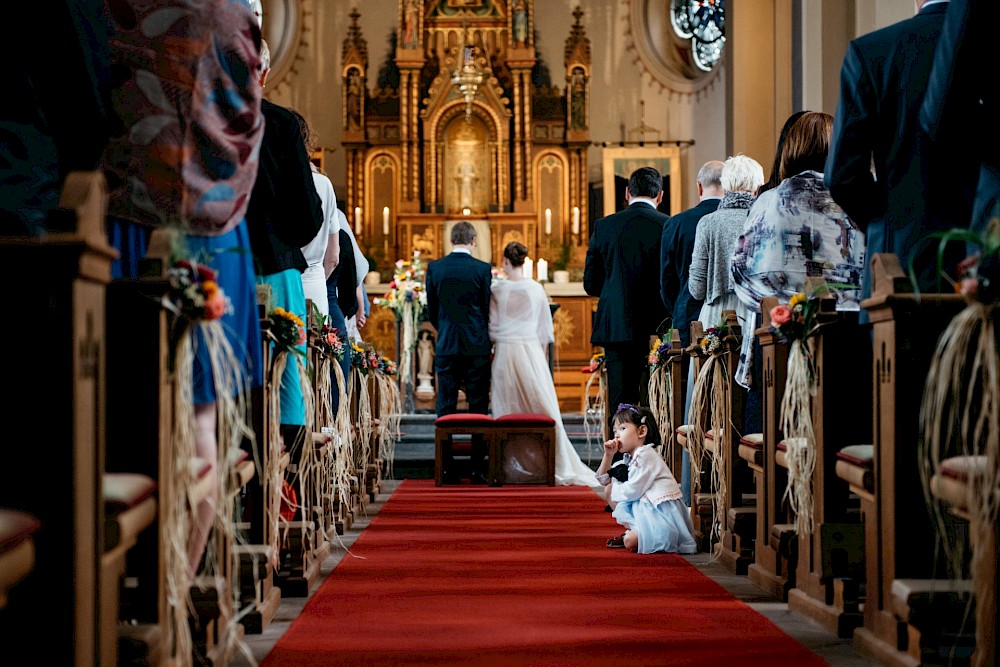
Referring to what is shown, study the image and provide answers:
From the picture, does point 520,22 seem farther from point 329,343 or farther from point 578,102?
point 329,343

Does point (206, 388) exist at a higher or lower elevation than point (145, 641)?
higher

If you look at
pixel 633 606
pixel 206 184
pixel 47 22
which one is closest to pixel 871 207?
pixel 633 606

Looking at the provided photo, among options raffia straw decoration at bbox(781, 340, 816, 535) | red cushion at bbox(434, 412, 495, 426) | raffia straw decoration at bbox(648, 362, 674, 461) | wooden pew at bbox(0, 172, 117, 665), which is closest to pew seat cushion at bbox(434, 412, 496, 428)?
red cushion at bbox(434, 412, 495, 426)

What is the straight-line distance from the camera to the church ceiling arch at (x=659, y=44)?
14.7 m

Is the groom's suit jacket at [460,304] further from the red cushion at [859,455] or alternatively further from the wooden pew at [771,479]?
the red cushion at [859,455]

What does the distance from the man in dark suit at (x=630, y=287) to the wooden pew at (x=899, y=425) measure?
3.92m

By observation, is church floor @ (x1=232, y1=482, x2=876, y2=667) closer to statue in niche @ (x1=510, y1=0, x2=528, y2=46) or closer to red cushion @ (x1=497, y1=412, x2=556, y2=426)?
red cushion @ (x1=497, y1=412, x2=556, y2=426)

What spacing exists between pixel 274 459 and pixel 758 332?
1.42 metres

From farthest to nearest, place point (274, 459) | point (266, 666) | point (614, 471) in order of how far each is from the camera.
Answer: point (614, 471)
point (274, 459)
point (266, 666)

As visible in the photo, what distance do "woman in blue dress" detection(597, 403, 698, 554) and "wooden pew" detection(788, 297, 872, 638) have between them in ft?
4.45

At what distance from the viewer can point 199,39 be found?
2.46 m

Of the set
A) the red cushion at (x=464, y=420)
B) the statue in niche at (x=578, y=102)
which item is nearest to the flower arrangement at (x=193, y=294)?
the red cushion at (x=464, y=420)

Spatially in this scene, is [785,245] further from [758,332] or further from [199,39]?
[199,39]

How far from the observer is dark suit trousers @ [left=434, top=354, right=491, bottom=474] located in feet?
27.1
